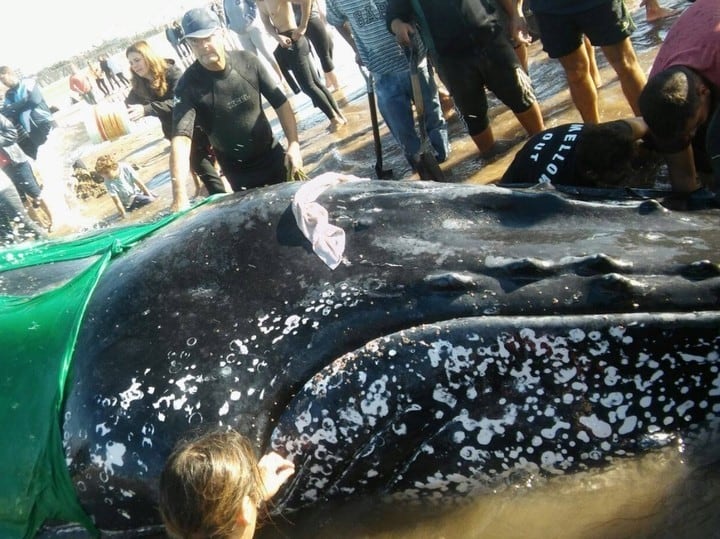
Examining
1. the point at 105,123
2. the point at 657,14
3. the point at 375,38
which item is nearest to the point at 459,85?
the point at 375,38

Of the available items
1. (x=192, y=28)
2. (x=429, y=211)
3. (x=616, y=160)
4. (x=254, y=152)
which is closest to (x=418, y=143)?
(x=254, y=152)

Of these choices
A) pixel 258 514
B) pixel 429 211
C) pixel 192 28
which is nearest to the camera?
pixel 258 514

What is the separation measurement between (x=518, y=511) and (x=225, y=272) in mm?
1390

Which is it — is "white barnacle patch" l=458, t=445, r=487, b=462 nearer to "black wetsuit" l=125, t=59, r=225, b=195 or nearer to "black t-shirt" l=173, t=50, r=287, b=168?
"black t-shirt" l=173, t=50, r=287, b=168

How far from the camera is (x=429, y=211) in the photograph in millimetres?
2721

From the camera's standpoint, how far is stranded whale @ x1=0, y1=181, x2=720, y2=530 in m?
2.24

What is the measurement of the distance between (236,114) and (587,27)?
266 centimetres

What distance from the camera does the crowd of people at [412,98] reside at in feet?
7.79

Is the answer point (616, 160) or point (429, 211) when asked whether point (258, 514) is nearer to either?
point (429, 211)

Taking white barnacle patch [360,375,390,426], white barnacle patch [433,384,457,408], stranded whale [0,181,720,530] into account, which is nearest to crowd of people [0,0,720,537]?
stranded whale [0,181,720,530]

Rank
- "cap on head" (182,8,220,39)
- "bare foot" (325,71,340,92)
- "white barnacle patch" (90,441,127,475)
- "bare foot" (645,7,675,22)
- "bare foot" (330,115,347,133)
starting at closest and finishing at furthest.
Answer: "white barnacle patch" (90,441,127,475)
"cap on head" (182,8,220,39)
"bare foot" (645,7,675,22)
"bare foot" (330,115,347,133)
"bare foot" (325,71,340,92)

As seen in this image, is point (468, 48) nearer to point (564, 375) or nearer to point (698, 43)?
point (698, 43)

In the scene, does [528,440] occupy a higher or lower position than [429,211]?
lower

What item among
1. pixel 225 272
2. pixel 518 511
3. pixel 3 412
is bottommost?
pixel 518 511
